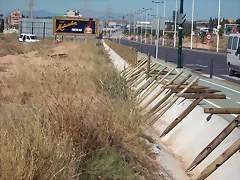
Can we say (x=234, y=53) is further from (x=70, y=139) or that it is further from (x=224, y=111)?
(x=70, y=139)

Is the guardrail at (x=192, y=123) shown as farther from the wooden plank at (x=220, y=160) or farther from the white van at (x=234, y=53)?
the white van at (x=234, y=53)

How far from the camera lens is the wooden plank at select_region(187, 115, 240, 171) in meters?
8.81

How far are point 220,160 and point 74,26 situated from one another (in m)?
71.5

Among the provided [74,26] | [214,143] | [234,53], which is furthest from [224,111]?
[74,26]

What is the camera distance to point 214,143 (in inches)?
353

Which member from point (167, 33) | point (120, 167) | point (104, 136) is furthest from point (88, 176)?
point (167, 33)

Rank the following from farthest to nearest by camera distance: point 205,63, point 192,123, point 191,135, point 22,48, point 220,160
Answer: point 205,63, point 22,48, point 192,123, point 191,135, point 220,160

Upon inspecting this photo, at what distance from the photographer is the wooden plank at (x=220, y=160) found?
27.0 feet

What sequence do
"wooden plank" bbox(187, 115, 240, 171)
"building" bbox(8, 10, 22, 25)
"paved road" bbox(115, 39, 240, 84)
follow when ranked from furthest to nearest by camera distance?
1. "building" bbox(8, 10, 22, 25)
2. "paved road" bbox(115, 39, 240, 84)
3. "wooden plank" bbox(187, 115, 240, 171)

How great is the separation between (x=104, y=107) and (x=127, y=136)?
2.59 ft

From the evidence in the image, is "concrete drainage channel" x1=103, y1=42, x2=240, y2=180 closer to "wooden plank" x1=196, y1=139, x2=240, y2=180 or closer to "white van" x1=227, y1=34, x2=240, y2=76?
"wooden plank" x1=196, y1=139, x2=240, y2=180

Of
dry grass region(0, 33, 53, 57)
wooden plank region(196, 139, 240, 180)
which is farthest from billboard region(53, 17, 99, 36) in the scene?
wooden plank region(196, 139, 240, 180)

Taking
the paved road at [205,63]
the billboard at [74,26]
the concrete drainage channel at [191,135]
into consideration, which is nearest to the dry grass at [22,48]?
the concrete drainage channel at [191,135]

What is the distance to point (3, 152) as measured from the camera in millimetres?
5633
